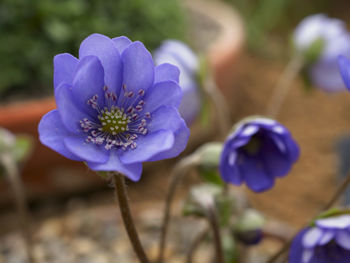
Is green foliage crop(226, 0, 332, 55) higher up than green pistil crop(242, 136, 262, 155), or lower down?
lower down

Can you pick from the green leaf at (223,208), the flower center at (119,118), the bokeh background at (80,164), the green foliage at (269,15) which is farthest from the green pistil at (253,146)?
the green foliage at (269,15)

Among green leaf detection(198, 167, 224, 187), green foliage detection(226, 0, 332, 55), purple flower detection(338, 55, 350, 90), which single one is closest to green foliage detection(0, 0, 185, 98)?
green leaf detection(198, 167, 224, 187)

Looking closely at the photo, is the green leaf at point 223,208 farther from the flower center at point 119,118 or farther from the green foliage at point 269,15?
the green foliage at point 269,15

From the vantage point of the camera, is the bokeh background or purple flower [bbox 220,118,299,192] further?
the bokeh background

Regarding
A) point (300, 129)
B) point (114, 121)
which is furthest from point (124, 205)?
point (300, 129)

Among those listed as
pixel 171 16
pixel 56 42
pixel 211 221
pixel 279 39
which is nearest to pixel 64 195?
pixel 56 42

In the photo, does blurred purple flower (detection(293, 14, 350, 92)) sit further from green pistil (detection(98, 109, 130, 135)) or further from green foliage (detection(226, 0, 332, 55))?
green foliage (detection(226, 0, 332, 55))

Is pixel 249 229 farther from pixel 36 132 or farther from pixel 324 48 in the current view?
pixel 36 132
